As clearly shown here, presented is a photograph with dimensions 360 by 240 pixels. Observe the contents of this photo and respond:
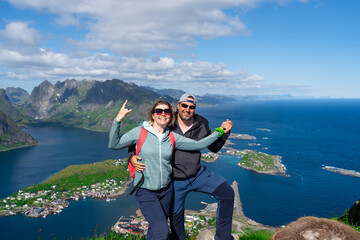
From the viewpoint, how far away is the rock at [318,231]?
16.0ft

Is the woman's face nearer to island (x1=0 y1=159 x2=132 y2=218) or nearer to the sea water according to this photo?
the sea water

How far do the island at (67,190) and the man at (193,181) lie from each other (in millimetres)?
86596

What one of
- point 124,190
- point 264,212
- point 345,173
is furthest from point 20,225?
point 345,173

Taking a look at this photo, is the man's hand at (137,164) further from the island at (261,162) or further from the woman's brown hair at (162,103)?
the island at (261,162)

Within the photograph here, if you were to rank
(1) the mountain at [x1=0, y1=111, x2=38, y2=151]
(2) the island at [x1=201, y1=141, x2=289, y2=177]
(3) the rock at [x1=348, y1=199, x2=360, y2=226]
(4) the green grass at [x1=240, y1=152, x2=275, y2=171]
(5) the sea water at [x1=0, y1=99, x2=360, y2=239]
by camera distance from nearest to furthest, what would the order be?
(3) the rock at [x1=348, y1=199, x2=360, y2=226]
(5) the sea water at [x1=0, y1=99, x2=360, y2=239]
(2) the island at [x1=201, y1=141, x2=289, y2=177]
(4) the green grass at [x1=240, y1=152, x2=275, y2=171]
(1) the mountain at [x1=0, y1=111, x2=38, y2=151]

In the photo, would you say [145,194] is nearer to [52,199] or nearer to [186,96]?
[186,96]

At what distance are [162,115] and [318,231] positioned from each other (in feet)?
15.1

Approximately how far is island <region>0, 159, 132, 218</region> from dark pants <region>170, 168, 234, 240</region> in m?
86.5

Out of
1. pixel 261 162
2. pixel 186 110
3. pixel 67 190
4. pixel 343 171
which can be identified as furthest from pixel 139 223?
pixel 343 171

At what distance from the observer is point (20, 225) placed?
7025 cm

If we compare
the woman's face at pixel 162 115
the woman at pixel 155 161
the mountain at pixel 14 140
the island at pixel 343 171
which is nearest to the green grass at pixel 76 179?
the island at pixel 343 171

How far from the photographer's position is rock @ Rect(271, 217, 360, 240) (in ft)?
16.0

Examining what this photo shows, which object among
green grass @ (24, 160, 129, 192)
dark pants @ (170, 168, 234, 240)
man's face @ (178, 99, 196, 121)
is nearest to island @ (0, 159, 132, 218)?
green grass @ (24, 160, 129, 192)

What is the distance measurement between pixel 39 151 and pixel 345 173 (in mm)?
187358
